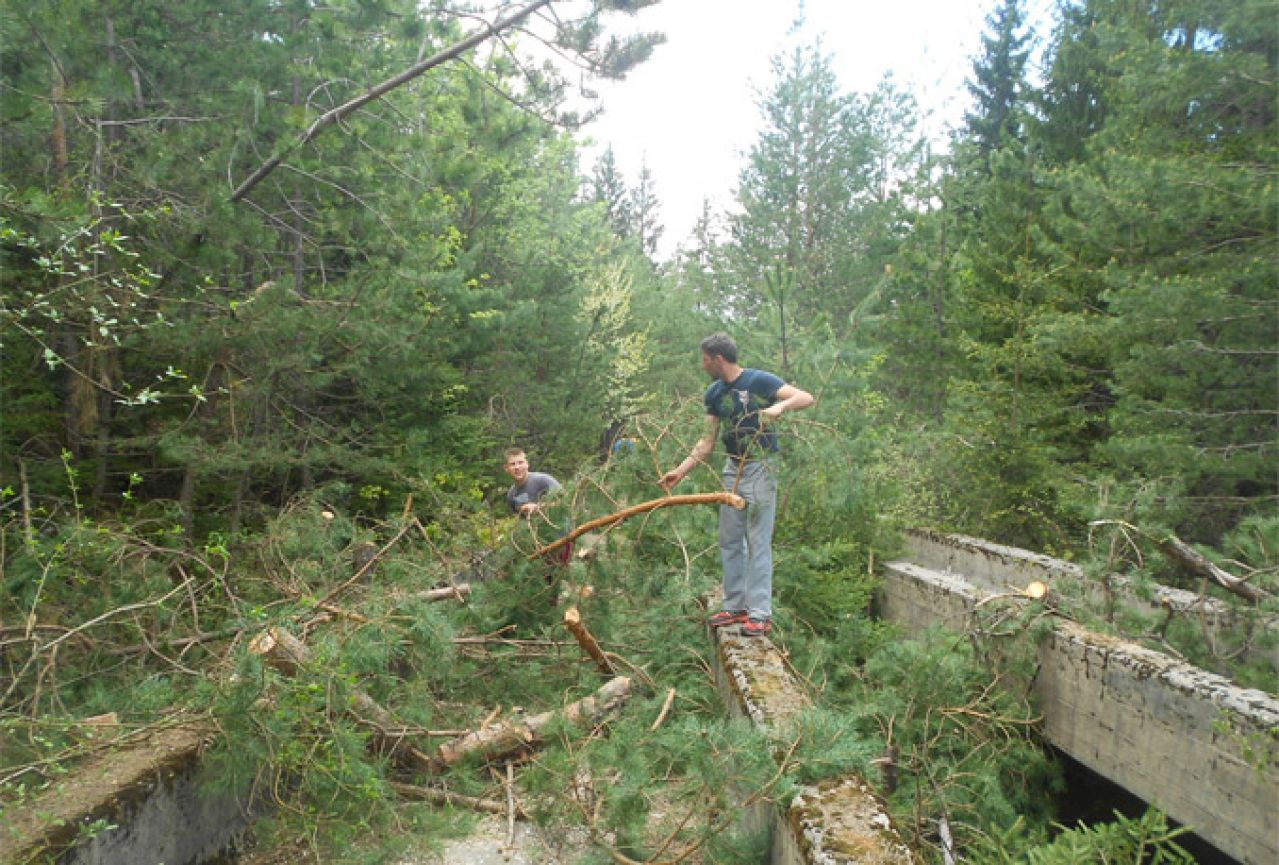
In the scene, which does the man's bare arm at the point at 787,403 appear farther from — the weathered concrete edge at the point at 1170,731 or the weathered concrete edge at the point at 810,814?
the weathered concrete edge at the point at 1170,731

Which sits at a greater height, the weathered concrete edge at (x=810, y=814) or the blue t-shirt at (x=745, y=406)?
the blue t-shirt at (x=745, y=406)

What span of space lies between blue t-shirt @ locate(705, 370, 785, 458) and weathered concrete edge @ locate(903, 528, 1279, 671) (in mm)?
2792

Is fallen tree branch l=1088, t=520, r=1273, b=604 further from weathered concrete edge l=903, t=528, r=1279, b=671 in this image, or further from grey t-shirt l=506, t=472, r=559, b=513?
grey t-shirt l=506, t=472, r=559, b=513

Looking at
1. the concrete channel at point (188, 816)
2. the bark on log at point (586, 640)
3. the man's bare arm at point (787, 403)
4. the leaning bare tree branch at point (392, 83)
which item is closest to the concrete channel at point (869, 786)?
the concrete channel at point (188, 816)

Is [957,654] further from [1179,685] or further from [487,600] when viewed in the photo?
[487,600]

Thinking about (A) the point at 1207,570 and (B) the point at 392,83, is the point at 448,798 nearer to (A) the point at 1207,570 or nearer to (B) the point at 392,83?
(A) the point at 1207,570

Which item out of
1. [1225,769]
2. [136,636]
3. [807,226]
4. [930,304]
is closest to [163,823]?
[136,636]

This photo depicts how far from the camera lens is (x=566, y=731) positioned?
162 inches

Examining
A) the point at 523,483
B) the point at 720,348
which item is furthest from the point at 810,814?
the point at 523,483

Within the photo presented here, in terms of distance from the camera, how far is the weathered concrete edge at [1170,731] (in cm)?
365

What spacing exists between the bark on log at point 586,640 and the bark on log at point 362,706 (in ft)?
3.53

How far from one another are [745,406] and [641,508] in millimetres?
901

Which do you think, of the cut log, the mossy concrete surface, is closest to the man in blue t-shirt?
the mossy concrete surface

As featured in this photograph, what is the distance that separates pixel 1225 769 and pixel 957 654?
4.76 ft
